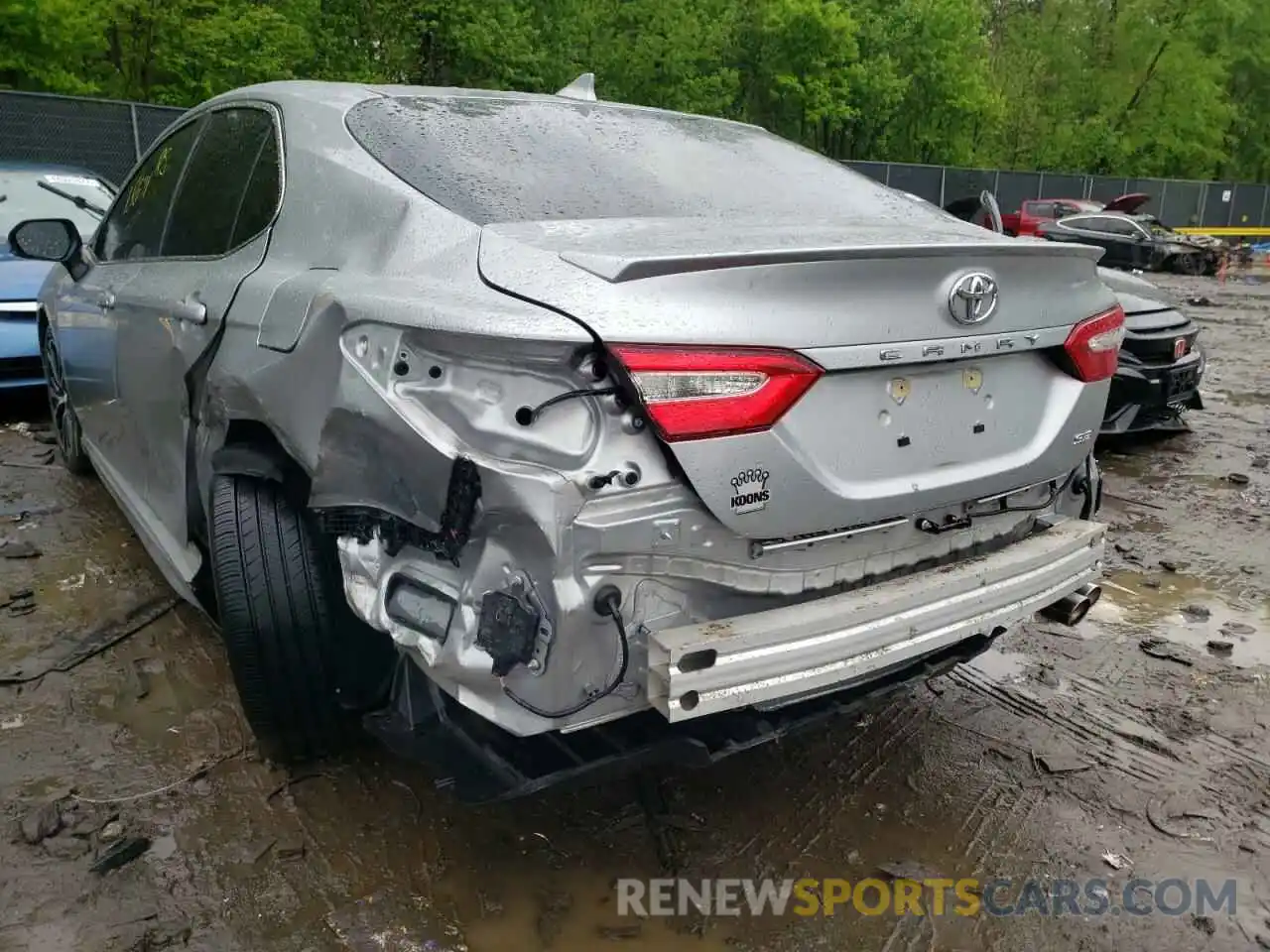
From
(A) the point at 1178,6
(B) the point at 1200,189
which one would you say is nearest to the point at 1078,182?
(B) the point at 1200,189

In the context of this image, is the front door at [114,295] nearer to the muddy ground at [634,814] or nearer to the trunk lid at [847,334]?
the muddy ground at [634,814]

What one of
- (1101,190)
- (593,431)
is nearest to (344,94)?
(593,431)

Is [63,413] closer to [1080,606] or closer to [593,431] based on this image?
[593,431]

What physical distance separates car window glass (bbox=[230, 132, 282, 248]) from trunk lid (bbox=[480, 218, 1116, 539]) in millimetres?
937

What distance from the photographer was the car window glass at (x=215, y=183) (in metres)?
2.98

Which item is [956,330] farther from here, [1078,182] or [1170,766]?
[1078,182]

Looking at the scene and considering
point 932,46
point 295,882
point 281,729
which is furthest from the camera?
point 932,46

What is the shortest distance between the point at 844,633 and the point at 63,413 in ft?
15.4

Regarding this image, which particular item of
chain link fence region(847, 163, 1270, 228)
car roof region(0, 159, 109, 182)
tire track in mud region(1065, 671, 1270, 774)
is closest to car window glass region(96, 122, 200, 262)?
tire track in mud region(1065, 671, 1270, 774)

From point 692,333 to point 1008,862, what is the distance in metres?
1.66

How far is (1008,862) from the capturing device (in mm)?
2545

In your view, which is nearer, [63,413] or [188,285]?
[188,285]

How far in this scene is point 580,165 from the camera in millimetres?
2646

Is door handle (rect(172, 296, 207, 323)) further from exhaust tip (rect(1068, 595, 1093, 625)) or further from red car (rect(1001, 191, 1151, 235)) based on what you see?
red car (rect(1001, 191, 1151, 235))
